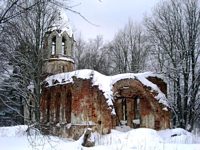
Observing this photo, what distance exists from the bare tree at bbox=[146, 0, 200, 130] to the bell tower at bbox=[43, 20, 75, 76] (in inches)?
292

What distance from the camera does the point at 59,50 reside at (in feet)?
109

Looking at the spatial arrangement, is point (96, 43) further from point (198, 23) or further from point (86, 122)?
point (86, 122)

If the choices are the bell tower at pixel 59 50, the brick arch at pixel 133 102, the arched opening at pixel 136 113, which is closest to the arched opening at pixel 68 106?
the brick arch at pixel 133 102

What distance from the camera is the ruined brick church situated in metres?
26.4

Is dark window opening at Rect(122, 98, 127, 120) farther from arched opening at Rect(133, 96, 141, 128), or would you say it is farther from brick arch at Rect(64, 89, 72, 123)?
brick arch at Rect(64, 89, 72, 123)

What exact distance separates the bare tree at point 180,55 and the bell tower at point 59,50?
741 cm

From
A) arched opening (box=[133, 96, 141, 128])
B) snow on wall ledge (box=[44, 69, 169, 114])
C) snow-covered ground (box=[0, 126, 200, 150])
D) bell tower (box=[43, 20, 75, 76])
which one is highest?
bell tower (box=[43, 20, 75, 76])

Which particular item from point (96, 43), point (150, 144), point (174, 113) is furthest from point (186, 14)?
point (96, 43)

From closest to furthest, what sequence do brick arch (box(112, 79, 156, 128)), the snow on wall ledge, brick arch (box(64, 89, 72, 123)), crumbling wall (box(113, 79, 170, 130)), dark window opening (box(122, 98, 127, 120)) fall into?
the snow on wall ledge < crumbling wall (box(113, 79, 170, 130)) < brick arch (box(112, 79, 156, 128)) < brick arch (box(64, 89, 72, 123)) < dark window opening (box(122, 98, 127, 120))

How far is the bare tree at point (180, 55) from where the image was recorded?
30.3m

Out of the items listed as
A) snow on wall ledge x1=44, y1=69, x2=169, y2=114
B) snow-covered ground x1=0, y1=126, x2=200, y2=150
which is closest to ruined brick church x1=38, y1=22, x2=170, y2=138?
snow on wall ledge x1=44, y1=69, x2=169, y2=114

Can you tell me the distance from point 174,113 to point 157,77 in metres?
3.65

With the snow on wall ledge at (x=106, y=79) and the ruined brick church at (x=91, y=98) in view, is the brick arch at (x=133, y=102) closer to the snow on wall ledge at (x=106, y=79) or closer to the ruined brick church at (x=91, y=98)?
the ruined brick church at (x=91, y=98)

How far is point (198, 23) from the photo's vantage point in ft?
103
